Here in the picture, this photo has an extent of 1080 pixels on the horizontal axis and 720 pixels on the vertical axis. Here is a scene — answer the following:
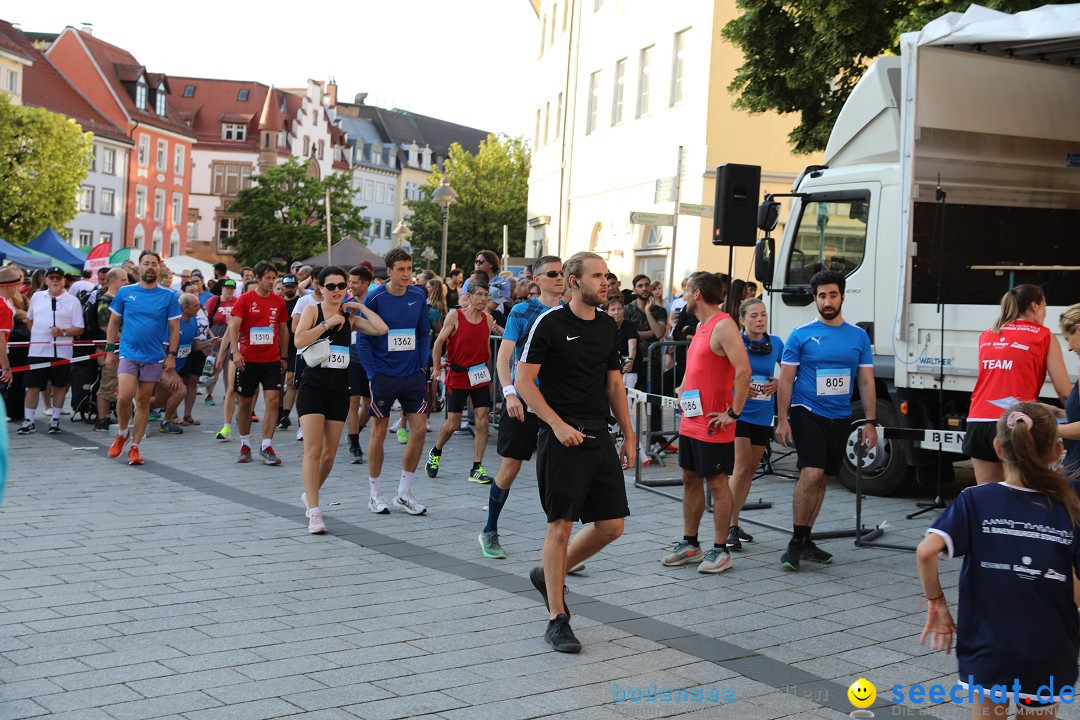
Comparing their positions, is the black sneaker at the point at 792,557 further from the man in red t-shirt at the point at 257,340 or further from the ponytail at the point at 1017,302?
the man in red t-shirt at the point at 257,340

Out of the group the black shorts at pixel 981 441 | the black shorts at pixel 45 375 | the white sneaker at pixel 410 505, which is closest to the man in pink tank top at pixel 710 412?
the black shorts at pixel 981 441

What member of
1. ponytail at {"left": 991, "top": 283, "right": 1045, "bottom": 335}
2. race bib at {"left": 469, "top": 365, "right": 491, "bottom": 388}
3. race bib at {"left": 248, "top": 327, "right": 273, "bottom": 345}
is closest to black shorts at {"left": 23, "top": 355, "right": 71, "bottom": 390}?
race bib at {"left": 248, "top": 327, "right": 273, "bottom": 345}

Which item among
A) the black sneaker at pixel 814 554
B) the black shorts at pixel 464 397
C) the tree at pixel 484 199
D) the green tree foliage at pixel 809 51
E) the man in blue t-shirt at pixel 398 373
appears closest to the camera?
the black sneaker at pixel 814 554

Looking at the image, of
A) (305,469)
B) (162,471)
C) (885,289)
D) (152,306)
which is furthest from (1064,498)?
(152,306)

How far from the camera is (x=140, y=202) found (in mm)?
73562

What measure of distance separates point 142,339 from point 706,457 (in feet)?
22.8

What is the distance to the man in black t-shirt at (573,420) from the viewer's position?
241 inches

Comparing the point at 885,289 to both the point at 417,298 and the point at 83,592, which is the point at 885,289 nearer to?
the point at 417,298

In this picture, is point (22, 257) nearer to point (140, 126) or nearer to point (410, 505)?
point (410, 505)

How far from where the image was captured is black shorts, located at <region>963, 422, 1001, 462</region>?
7.93 meters

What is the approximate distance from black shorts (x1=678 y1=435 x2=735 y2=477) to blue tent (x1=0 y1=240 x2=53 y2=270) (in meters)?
25.1

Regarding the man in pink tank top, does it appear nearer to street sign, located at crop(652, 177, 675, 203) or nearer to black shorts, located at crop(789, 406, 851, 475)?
black shorts, located at crop(789, 406, 851, 475)

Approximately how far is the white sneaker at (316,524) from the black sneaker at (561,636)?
3.10 metres

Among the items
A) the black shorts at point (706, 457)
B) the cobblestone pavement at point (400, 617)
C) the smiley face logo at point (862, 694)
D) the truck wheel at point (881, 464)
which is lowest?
the cobblestone pavement at point (400, 617)
